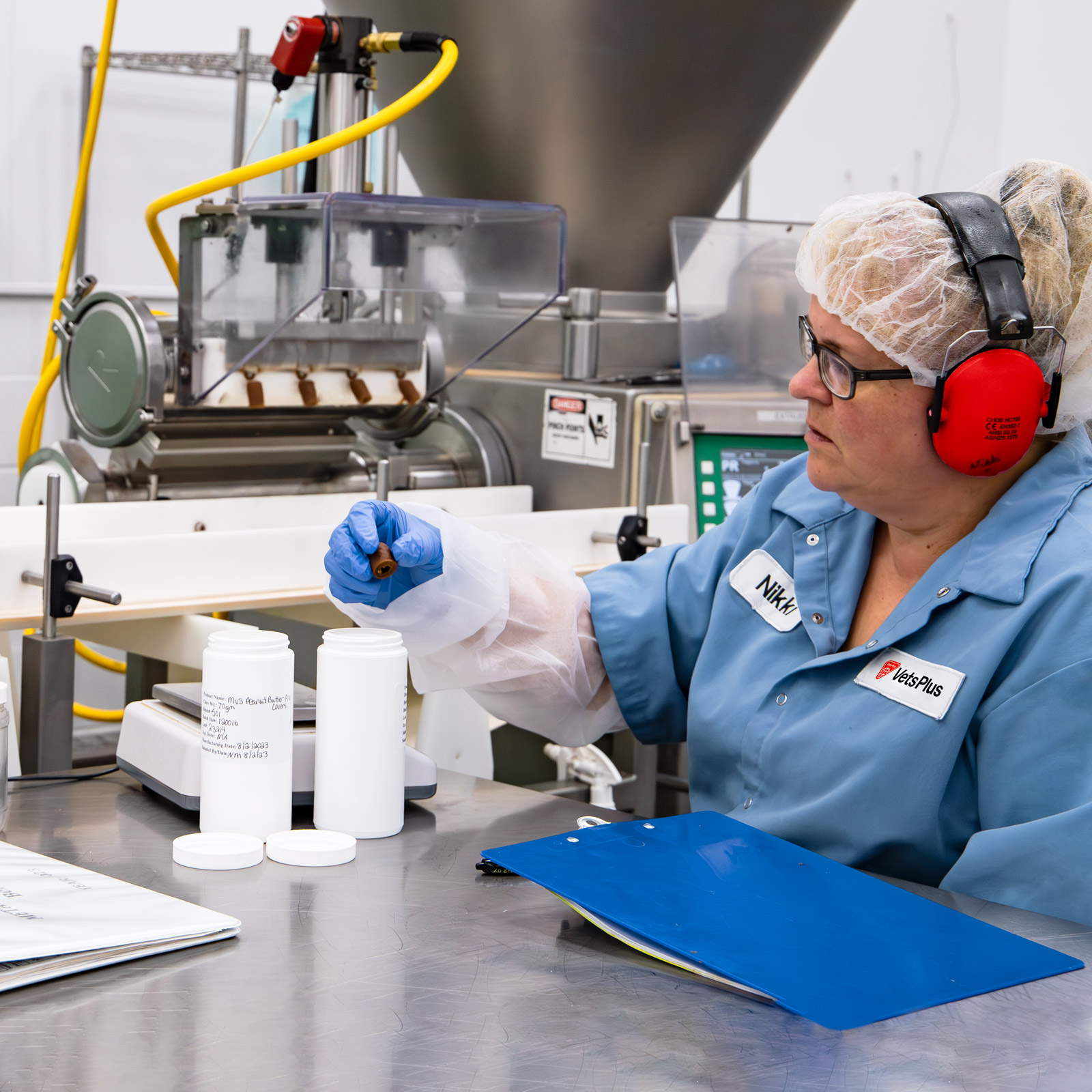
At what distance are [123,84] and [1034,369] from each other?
2.55 meters

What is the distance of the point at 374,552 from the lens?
3.62ft

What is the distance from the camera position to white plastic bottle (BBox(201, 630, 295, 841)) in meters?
0.91

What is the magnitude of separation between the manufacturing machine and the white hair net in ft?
2.83

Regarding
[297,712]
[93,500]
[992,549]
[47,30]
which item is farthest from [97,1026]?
[47,30]

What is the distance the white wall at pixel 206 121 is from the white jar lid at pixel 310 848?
2.23 meters

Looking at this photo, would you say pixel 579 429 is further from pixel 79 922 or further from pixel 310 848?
pixel 79 922

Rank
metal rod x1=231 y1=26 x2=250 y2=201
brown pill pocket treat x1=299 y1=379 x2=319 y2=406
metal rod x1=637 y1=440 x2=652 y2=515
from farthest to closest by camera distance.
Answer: metal rod x1=231 y1=26 x2=250 y2=201, brown pill pocket treat x1=299 y1=379 x2=319 y2=406, metal rod x1=637 y1=440 x2=652 y2=515

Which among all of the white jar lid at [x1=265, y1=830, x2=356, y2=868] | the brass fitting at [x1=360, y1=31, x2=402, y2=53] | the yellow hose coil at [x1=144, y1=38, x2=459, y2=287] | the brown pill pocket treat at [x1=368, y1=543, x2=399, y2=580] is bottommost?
the white jar lid at [x1=265, y1=830, x2=356, y2=868]

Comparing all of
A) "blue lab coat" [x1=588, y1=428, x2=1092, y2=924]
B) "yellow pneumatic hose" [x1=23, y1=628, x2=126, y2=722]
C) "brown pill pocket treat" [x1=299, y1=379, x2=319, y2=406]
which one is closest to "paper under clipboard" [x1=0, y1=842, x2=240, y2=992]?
"blue lab coat" [x1=588, y1=428, x2=1092, y2=924]

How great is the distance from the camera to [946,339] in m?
1.06

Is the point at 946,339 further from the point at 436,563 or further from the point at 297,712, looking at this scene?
the point at 297,712

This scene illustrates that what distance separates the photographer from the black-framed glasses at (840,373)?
1.08m

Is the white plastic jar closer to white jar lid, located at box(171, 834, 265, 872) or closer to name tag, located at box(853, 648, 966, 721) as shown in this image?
white jar lid, located at box(171, 834, 265, 872)

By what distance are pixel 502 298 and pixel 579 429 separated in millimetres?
242
